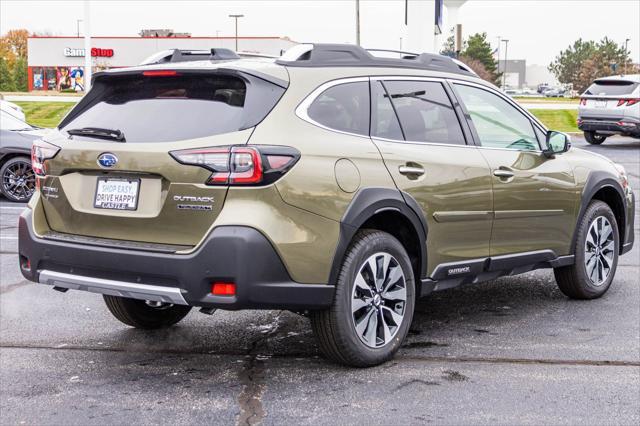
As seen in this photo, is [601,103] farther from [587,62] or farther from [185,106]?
[587,62]

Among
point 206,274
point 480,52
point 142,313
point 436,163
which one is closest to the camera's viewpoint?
point 206,274

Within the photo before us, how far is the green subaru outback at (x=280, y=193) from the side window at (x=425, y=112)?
10 millimetres

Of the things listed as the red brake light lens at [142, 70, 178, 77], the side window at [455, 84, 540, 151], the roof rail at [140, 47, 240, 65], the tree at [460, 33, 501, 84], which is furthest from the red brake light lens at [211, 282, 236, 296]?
the tree at [460, 33, 501, 84]

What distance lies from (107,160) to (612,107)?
68.8ft

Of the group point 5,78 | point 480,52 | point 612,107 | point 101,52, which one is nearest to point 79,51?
point 101,52

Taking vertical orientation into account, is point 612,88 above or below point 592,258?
above

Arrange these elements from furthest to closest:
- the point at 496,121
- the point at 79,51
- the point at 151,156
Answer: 1. the point at 79,51
2. the point at 496,121
3. the point at 151,156

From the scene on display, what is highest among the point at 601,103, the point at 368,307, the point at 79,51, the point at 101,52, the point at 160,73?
the point at 79,51

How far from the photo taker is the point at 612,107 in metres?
23.6

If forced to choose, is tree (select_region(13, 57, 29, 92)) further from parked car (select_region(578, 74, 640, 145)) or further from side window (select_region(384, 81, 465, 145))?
side window (select_region(384, 81, 465, 145))

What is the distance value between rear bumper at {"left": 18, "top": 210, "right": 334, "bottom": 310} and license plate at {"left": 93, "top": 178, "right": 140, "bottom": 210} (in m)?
0.23

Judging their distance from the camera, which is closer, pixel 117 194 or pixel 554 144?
pixel 117 194

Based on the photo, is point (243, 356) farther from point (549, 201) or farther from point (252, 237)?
point (549, 201)

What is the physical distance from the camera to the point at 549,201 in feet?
20.9
